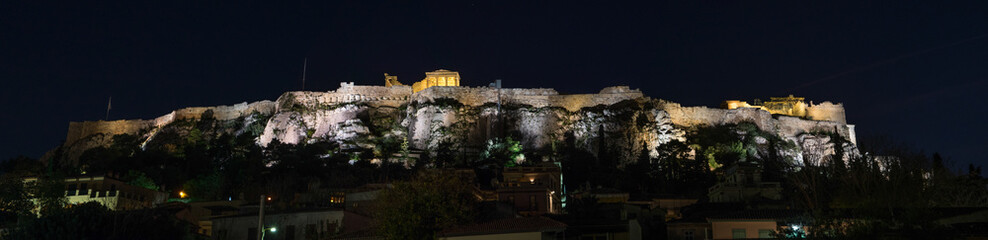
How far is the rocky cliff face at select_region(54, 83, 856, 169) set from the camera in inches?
2761

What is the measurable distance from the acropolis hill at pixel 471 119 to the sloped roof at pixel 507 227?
40267 millimetres

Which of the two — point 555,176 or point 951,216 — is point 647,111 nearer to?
point 555,176

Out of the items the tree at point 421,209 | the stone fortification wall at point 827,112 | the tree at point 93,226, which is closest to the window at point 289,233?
the tree at point 421,209

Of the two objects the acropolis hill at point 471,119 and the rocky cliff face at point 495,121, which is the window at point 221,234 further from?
the acropolis hill at point 471,119

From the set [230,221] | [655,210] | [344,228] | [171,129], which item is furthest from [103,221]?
[171,129]

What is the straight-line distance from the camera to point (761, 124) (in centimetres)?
8094

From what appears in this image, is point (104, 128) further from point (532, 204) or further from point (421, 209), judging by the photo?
point (421, 209)

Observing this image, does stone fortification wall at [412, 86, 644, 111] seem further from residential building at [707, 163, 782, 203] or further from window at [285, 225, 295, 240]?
window at [285, 225, 295, 240]

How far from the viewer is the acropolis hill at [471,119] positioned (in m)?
70.7

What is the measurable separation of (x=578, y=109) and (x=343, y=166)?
29497 mm

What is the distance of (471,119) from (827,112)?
47075mm

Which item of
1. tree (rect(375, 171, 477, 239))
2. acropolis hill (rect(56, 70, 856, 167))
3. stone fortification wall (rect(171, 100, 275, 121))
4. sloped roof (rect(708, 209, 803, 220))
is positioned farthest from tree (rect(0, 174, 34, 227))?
stone fortification wall (rect(171, 100, 275, 121))

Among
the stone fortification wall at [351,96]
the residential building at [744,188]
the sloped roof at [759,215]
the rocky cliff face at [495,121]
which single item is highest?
A: the stone fortification wall at [351,96]

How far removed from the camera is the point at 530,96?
3103 inches
